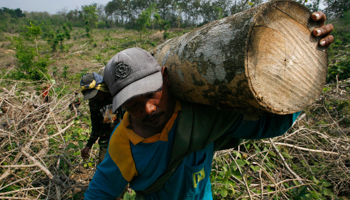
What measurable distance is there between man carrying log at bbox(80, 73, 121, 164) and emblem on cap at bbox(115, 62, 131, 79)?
63.5 inches

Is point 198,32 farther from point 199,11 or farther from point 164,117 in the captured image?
point 199,11

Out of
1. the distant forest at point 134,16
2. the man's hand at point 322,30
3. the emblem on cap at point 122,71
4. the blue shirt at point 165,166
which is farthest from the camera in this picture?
the distant forest at point 134,16

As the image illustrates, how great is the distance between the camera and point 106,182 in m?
1.10

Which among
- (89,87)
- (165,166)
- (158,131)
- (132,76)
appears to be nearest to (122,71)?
(132,76)

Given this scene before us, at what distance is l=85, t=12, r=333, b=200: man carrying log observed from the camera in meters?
0.88

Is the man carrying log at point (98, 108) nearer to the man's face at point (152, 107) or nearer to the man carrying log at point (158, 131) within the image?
the man carrying log at point (158, 131)

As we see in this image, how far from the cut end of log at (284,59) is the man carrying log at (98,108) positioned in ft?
6.96

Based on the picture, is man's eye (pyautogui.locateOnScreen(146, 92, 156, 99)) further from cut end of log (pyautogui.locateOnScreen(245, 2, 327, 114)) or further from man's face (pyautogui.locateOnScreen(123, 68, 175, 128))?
cut end of log (pyautogui.locateOnScreen(245, 2, 327, 114))

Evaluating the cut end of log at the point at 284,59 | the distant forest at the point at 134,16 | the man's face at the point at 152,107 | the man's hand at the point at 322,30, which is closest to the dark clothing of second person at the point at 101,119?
the man's face at the point at 152,107

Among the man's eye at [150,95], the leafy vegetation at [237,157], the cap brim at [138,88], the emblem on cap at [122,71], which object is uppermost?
the emblem on cap at [122,71]

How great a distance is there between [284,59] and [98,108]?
2388mm

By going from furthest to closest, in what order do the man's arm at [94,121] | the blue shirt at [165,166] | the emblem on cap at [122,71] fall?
the man's arm at [94,121]
the blue shirt at [165,166]
the emblem on cap at [122,71]

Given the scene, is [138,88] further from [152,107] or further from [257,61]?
[257,61]

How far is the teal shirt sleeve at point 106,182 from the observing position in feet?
3.47
